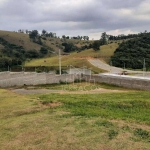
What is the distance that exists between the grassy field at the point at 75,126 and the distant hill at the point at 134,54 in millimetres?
47702

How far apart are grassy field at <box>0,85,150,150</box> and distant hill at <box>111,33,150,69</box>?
47.7 meters

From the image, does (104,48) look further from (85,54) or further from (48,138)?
(48,138)

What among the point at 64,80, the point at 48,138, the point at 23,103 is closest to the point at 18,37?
the point at 64,80

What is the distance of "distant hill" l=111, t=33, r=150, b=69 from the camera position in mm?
65438

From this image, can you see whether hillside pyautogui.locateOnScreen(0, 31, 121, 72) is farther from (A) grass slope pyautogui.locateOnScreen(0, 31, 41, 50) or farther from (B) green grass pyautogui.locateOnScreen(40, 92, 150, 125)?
(B) green grass pyautogui.locateOnScreen(40, 92, 150, 125)

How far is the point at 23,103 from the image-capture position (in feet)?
60.1

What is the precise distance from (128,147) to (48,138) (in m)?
3.22

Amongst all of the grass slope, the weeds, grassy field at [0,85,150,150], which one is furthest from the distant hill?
the weeds

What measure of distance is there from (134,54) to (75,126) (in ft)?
196

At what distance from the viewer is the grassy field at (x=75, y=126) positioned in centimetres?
974

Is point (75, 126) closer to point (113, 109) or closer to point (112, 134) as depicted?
point (112, 134)

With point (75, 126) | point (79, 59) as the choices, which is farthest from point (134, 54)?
point (75, 126)

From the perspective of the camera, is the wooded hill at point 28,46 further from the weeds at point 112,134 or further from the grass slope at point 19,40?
the weeds at point 112,134

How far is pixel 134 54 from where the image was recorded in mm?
69188
